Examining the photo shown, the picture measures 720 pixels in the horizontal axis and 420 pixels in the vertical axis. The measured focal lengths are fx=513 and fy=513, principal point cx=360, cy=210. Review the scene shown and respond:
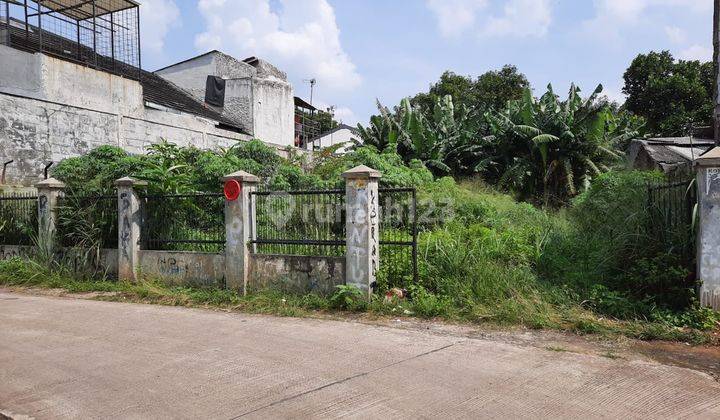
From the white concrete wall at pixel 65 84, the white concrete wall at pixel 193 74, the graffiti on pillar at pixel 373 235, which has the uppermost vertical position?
the white concrete wall at pixel 193 74

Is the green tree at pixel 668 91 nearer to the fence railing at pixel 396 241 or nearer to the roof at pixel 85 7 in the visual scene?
the fence railing at pixel 396 241

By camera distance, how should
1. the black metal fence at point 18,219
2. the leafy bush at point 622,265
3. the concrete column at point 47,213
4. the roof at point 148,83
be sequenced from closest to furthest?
1. the leafy bush at point 622,265
2. the concrete column at point 47,213
3. the black metal fence at point 18,219
4. the roof at point 148,83

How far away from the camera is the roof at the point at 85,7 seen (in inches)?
577

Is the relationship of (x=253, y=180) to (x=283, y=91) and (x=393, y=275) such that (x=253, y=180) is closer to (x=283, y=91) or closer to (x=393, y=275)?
(x=393, y=275)

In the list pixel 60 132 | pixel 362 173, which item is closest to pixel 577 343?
pixel 362 173

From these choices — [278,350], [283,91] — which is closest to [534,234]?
[278,350]

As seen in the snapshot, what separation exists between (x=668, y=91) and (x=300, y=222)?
2836 centimetres

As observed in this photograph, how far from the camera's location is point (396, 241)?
7434 millimetres

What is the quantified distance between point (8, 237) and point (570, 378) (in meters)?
11.9

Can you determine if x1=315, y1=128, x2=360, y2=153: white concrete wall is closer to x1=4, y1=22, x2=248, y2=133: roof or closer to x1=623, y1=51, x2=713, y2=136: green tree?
x1=4, y1=22, x2=248, y2=133: roof

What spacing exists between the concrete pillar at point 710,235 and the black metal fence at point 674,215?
0.26 metres

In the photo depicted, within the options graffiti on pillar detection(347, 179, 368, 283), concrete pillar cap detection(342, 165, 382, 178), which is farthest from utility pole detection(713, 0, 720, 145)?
graffiti on pillar detection(347, 179, 368, 283)

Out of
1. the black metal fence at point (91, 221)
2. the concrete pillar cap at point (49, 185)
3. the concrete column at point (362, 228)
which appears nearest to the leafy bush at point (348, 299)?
the concrete column at point (362, 228)

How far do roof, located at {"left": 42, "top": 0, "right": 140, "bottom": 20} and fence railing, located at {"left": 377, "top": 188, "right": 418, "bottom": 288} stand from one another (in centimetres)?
1219
